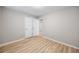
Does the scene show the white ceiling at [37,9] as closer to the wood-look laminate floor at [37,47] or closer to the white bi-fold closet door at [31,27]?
the white bi-fold closet door at [31,27]

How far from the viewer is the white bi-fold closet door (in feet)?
6.11

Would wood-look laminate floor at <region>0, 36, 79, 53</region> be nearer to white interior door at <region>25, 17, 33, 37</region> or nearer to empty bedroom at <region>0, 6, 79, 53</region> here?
empty bedroom at <region>0, 6, 79, 53</region>

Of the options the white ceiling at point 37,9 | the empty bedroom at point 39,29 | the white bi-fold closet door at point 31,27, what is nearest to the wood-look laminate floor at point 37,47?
the empty bedroom at point 39,29

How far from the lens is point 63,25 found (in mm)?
1844

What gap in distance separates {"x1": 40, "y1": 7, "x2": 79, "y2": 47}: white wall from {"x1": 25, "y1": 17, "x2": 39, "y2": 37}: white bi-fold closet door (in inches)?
4.2

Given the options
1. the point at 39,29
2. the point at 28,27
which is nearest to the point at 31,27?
the point at 28,27

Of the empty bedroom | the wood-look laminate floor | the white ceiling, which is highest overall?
the white ceiling

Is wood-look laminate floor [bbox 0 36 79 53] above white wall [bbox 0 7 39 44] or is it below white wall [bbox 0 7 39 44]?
below

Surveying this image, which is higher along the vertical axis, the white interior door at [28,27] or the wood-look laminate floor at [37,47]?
the white interior door at [28,27]

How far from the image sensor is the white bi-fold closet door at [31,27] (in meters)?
1.86

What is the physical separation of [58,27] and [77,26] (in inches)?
14.1

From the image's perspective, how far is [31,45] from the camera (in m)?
1.85

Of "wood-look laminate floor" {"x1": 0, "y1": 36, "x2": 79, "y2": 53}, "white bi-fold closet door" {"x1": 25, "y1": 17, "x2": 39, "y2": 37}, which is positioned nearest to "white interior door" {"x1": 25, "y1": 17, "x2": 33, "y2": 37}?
"white bi-fold closet door" {"x1": 25, "y1": 17, "x2": 39, "y2": 37}
